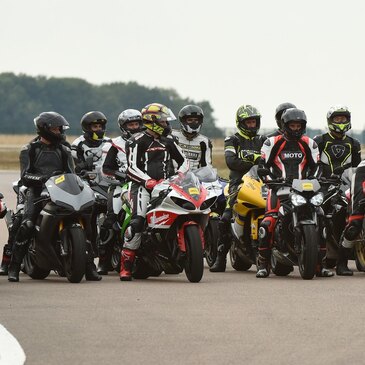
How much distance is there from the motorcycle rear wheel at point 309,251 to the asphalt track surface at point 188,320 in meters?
0.15

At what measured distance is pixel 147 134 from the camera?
56.1ft

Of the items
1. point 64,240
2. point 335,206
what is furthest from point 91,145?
point 64,240

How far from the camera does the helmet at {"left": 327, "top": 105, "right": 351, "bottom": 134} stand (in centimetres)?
1869

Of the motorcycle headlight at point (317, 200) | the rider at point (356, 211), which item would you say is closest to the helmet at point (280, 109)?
the rider at point (356, 211)

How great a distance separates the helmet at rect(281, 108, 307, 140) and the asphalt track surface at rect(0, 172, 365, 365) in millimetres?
1630

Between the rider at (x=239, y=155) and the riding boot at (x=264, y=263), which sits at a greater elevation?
the rider at (x=239, y=155)

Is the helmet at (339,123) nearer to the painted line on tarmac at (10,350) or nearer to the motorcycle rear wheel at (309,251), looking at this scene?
the motorcycle rear wheel at (309,251)

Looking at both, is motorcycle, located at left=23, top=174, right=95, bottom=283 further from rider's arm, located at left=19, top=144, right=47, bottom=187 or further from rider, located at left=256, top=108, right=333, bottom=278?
rider, located at left=256, top=108, right=333, bottom=278

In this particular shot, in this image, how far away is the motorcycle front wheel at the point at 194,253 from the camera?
15.9 m

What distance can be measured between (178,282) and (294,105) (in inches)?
150

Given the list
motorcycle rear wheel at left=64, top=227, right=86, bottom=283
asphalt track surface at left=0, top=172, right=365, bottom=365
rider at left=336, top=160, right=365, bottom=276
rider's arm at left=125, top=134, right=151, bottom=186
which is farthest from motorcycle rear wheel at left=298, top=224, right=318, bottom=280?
motorcycle rear wheel at left=64, top=227, right=86, bottom=283

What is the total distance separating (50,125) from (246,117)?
3013 millimetres

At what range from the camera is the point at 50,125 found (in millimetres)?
16719

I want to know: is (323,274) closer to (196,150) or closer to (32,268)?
(196,150)
